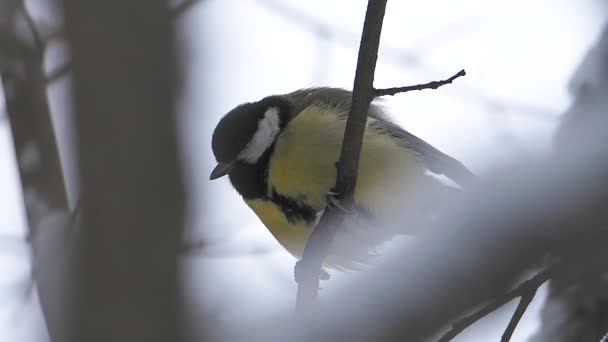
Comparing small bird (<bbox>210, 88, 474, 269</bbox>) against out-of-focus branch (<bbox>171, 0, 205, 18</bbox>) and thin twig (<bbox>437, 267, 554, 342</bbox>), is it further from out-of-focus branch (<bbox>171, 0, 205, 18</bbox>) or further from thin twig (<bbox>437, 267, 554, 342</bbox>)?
thin twig (<bbox>437, 267, 554, 342</bbox>)

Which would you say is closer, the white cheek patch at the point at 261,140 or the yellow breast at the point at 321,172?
the yellow breast at the point at 321,172

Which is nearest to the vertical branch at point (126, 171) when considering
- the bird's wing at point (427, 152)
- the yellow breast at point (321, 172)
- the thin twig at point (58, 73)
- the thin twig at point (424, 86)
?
the thin twig at point (58, 73)

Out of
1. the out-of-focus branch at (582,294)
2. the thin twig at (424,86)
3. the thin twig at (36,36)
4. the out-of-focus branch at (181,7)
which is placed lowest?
the out-of-focus branch at (582,294)

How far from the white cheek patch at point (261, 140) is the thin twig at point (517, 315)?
110cm

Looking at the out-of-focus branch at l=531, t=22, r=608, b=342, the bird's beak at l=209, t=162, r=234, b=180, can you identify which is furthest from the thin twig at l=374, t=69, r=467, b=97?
the bird's beak at l=209, t=162, r=234, b=180

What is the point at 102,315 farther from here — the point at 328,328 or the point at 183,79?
the point at 183,79

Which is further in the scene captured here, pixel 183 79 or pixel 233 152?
pixel 233 152

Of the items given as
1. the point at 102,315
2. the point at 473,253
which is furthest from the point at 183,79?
the point at 473,253

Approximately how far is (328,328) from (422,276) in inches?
7.7

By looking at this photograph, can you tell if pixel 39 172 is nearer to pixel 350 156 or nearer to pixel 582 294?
pixel 350 156

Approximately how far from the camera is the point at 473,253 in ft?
4.14

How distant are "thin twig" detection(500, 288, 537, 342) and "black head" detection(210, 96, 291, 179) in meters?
1.10

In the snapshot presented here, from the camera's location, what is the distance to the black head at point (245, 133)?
2430 mm

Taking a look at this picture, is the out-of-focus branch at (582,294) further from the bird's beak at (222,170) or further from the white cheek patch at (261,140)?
the bird's beak at (222,170)
